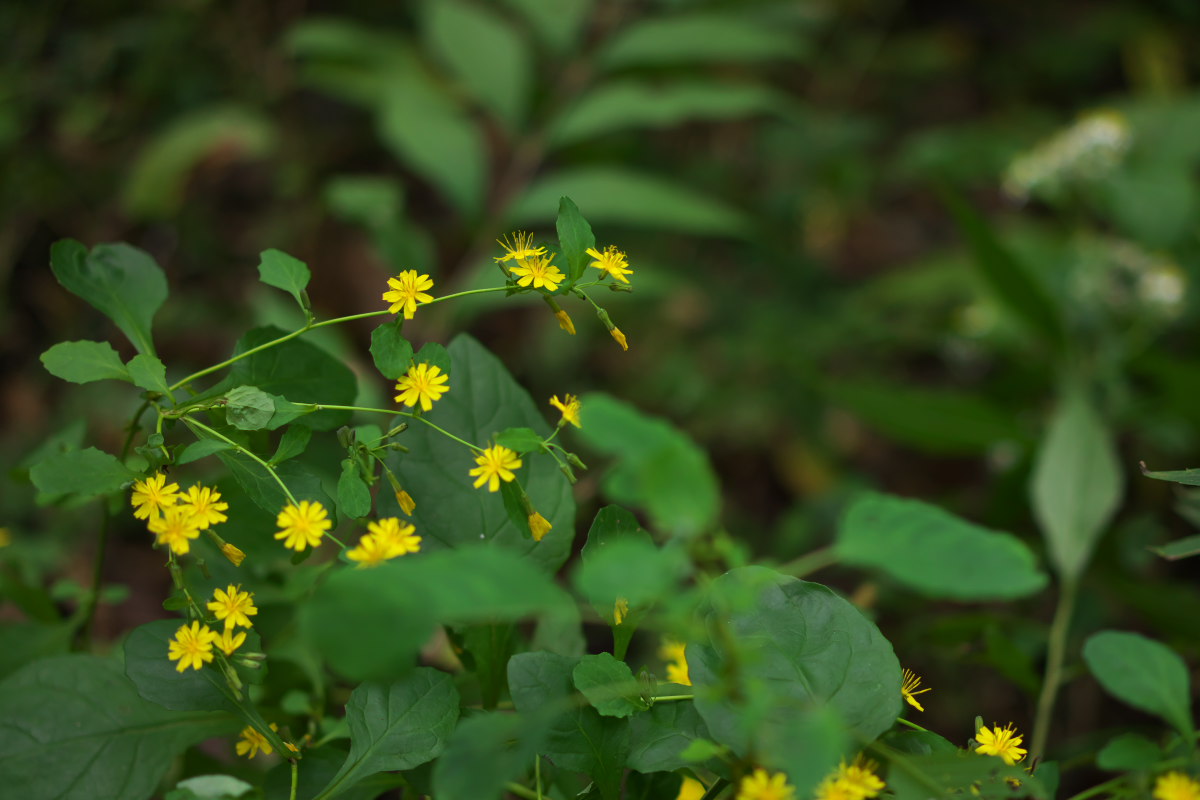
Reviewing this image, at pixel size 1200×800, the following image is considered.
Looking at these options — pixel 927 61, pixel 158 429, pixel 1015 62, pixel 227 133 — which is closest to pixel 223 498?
pixel 158 429

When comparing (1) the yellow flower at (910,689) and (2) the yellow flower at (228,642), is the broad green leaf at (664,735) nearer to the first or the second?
(1) the yellow flower at (910,689)

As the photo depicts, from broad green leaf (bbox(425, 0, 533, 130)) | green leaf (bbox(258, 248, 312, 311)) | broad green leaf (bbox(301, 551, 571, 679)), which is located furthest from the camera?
broad green leaf (bbox(425, 0, 533, 130))

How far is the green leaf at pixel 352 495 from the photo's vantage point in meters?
0.49

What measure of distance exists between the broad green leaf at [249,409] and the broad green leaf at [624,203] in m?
1.21

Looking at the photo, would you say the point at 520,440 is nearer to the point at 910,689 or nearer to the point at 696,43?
the point at 910,689

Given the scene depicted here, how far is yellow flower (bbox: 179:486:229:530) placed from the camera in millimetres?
485

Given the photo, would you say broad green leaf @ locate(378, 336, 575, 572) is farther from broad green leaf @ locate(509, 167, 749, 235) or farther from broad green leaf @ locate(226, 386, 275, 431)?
broad green leaf @ locate(509, 167, 749, 235)

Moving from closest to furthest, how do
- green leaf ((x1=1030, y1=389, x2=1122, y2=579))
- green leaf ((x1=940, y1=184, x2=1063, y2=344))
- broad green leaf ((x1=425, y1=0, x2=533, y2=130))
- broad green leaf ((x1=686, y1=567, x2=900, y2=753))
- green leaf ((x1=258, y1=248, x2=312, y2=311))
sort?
1. broad green leaf ((x1=686, y1=567, x2=900, y2=753))
2. green leaf ((x1=258, y1=248, x2=312, y2=311))
3. green leaf ((x1=1030, y1=389, x2=1122, y2=579))
4. green leaf ((x1=940, y1=184, x2=1063, y2=344))
5. broad green leaf ((x1=425, y1=0, x2=533, y2=130))

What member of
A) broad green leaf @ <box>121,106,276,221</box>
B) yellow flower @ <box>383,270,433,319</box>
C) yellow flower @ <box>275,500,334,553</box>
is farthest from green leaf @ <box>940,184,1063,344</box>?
broad green leaf @ <box>121,106,276,221</box>

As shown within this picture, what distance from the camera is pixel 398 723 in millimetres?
514

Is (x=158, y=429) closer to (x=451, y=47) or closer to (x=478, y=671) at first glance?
(x=478, y=671)

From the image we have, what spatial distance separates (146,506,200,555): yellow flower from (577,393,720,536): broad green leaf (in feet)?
0.79

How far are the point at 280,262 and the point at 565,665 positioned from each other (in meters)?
0.31

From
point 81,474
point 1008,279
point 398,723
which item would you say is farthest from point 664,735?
point 1008,279
